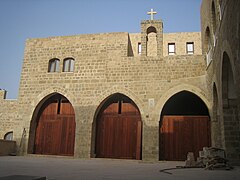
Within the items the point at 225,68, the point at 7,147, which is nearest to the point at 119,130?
the point at 7,147

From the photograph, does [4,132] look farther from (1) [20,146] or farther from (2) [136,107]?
(2) [136,107]

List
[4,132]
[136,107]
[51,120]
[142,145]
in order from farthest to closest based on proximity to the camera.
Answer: [4,132], [51,120], [136,107], [142,145]

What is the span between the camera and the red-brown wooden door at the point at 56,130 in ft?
39.9

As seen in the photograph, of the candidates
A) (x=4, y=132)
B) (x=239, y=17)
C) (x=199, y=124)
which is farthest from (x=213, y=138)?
(x=4, y=132)

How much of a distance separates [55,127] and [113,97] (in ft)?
10.8

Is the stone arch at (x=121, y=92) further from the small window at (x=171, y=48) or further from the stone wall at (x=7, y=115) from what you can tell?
the stone wall at (x=7, y=115)

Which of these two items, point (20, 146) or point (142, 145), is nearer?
point (142, 145)

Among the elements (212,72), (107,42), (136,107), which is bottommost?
(136,107)

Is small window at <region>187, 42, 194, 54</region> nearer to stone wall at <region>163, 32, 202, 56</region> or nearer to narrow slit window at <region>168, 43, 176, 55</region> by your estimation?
stone wall at <region>163, 32, 202, 56</region>

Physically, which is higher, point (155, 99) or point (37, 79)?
point (37, 79)

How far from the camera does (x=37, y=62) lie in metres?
13.2

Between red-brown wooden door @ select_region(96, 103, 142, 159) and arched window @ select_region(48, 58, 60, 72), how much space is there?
3510 millimetres

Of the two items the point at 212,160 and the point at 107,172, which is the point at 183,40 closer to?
the point at 212,160

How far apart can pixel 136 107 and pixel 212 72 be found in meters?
3.86
